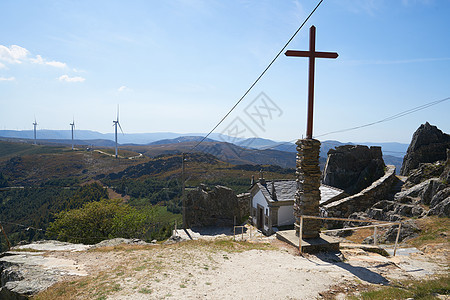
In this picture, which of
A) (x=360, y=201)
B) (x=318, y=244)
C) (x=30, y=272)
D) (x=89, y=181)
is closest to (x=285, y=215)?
(x=360, y=201)

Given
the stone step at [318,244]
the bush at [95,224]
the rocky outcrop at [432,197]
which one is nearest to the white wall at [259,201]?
the rocky outcrop at [432,197]

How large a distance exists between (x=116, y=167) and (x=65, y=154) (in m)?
46.1

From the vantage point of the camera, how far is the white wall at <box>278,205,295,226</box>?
25.8 metres

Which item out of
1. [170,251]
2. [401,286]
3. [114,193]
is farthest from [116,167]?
[401,286]

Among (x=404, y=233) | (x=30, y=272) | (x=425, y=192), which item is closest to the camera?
(x=30, y=272)

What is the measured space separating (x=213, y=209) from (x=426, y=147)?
2975cm

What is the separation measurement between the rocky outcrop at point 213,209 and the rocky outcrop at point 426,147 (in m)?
23.6

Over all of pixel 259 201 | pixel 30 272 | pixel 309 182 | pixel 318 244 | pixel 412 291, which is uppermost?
pixel 309 182

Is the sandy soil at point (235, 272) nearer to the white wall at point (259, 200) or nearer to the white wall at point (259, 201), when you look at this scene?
the white wall at point (259, 201)

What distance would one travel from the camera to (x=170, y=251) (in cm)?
1293

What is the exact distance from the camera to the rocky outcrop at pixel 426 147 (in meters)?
30.0

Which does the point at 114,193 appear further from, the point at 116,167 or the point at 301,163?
the point at 301,163

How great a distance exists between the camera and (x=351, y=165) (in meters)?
32.8

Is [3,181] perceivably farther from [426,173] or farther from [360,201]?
[426,173]
